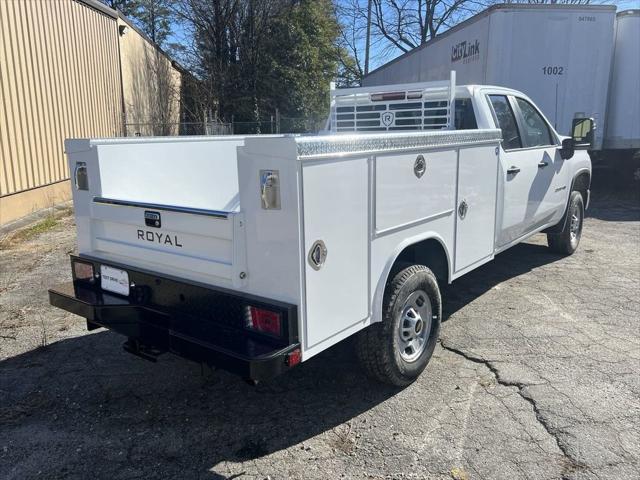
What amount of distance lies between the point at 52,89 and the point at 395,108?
26.4ft

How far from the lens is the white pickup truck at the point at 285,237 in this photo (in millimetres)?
2682

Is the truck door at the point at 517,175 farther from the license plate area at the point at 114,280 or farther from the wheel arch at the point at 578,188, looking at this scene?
the license plate area at the point at 114,280

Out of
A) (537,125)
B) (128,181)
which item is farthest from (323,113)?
(128,181)

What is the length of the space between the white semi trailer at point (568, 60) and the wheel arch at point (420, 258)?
7630 millimetres

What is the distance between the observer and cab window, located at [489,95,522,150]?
16.9 feet

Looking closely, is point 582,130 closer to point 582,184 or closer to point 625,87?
point 582,184

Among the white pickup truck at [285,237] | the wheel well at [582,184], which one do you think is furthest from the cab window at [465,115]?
the wheel well at [582,184]

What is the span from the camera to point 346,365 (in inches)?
159

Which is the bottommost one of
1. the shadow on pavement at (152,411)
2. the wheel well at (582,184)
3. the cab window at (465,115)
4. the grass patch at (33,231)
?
the shadow on pavement at (152,411)

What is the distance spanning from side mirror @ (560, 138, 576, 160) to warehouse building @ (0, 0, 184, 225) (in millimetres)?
8322

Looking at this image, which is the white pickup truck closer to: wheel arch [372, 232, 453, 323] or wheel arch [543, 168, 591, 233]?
wheel arch [372, 232, 453, 323]

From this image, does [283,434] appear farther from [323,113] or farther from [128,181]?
[323,113]

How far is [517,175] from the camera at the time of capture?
5.23 m

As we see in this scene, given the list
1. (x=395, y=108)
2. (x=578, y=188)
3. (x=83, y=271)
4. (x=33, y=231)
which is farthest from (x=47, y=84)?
(x=578, y=188)
